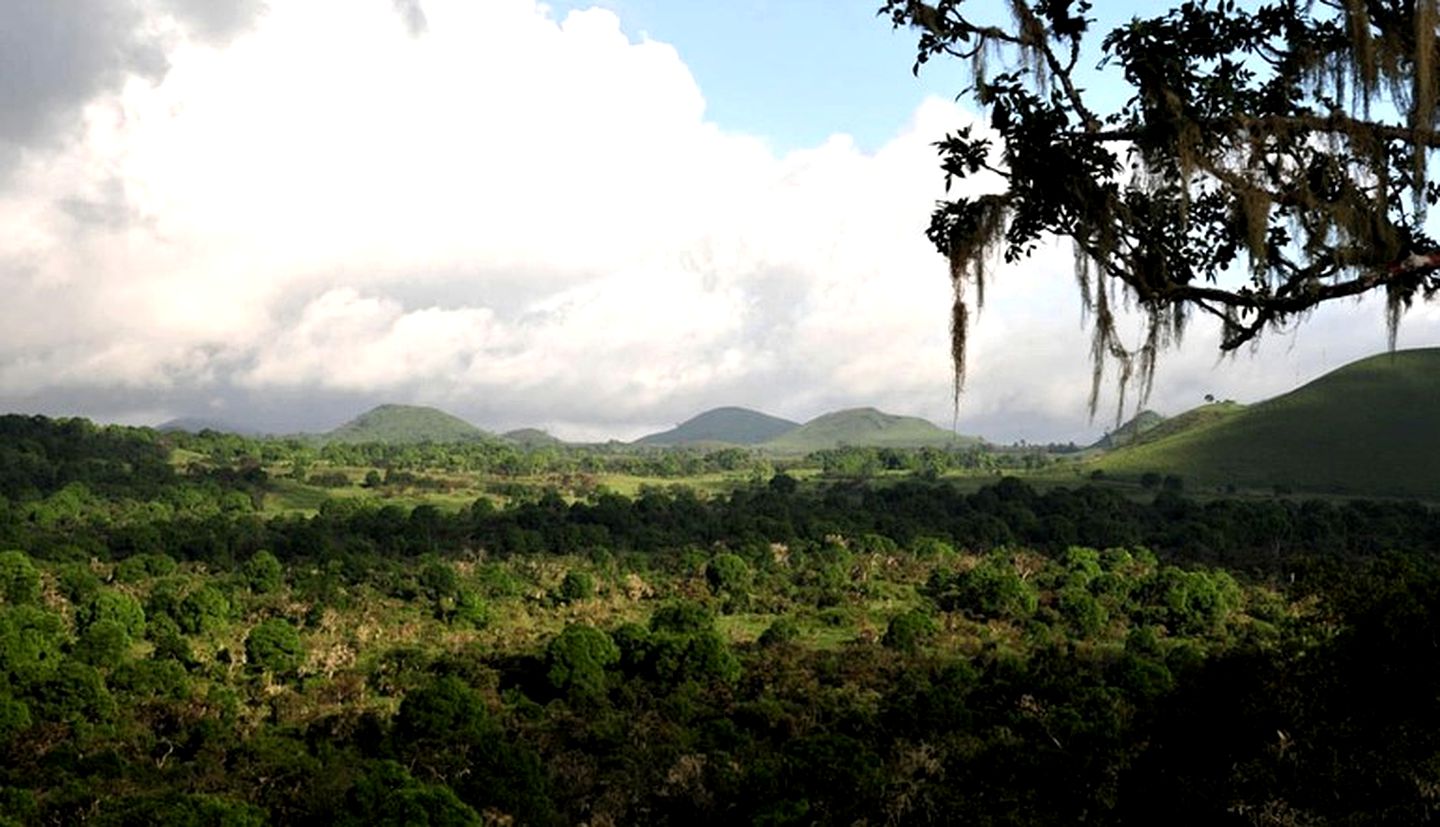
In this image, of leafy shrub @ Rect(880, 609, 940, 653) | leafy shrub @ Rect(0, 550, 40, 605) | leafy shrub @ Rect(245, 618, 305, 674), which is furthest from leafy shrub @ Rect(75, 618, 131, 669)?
leafy shrub @ Rect(880, 609, 940, 653)

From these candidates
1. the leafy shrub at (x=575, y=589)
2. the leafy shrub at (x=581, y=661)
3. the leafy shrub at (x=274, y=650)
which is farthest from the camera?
the leafy shrub at (x=575, y=589)

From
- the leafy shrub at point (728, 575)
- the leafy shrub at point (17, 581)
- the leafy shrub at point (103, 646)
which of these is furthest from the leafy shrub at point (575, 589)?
the leafy shrub at point (17, 581)

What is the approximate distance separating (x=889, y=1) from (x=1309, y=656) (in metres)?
16.1

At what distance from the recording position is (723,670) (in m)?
64.6

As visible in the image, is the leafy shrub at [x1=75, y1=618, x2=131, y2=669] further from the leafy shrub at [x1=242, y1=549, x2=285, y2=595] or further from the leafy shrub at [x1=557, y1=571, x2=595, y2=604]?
the leafy shrub at [x1=557, y1=571, x2=595, y2=604]

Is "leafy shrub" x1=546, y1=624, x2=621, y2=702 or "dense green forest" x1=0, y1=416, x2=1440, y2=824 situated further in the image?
"leafy shrub" x1=546, y1=624, x2=621, y2=702

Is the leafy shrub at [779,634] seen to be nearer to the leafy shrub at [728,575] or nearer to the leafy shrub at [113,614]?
the leafy shrub at [728,575]

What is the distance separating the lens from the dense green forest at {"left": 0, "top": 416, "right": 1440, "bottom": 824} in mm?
21531

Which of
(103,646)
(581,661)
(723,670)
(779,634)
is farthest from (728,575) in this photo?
(103,646)

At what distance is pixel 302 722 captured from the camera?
56781 mm

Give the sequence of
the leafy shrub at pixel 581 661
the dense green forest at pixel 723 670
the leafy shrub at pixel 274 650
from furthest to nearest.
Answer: the leafy shrub at pixel 274 650 < the leafy shrub at pixel 581 661 < the dense green forest at pixel 723 670

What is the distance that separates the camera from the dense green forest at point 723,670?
2153 cm

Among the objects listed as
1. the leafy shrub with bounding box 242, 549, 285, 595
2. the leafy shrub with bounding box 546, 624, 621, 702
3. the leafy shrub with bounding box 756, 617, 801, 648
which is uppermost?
the leafy shrub with bounding box 242, 549, 285, 595

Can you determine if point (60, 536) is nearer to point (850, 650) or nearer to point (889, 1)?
point (850, 650)
